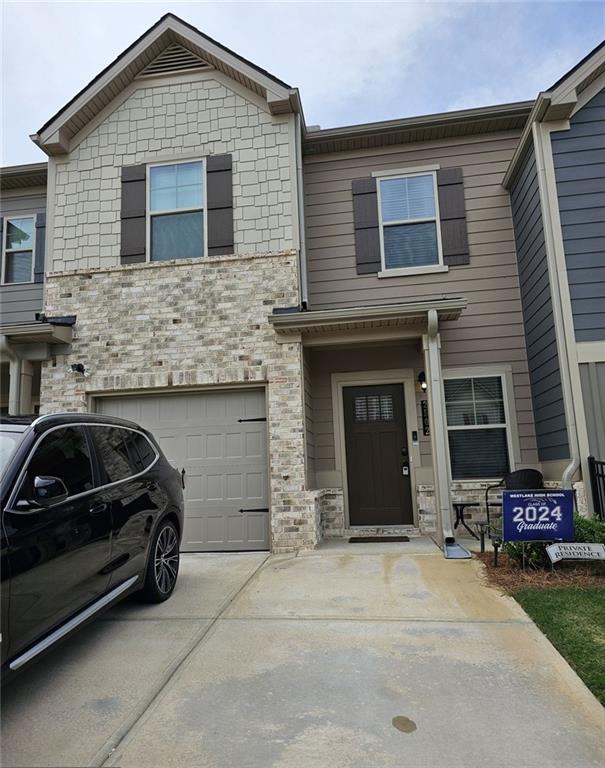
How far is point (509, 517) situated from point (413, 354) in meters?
3.16

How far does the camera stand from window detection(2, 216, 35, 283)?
871 cm

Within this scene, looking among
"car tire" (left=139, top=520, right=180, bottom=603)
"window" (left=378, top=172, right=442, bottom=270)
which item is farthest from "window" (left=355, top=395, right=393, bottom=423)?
"car tire" (left=139, top=520, right=180, bottom=603)

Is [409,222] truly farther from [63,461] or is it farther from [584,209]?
[63,461]

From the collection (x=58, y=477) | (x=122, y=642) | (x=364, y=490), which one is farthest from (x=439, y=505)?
(x=58, y=477)

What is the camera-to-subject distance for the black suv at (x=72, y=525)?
94.5 inches

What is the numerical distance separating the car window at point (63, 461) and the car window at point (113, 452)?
6.6 inches

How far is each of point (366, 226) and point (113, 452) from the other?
17.8ft

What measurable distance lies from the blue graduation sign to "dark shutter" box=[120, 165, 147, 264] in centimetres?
567

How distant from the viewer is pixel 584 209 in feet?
20.2

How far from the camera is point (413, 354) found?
7.36 metres

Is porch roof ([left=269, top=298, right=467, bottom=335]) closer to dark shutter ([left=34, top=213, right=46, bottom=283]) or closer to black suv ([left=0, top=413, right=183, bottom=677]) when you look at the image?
black suv ([left=0, top=413, right=183, bottom=677])

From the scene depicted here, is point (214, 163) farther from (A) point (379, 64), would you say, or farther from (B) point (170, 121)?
(A) point (379, 64)

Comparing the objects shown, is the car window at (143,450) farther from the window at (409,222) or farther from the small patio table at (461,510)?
the window at (409,222)

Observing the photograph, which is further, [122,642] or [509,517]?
[509,517]
